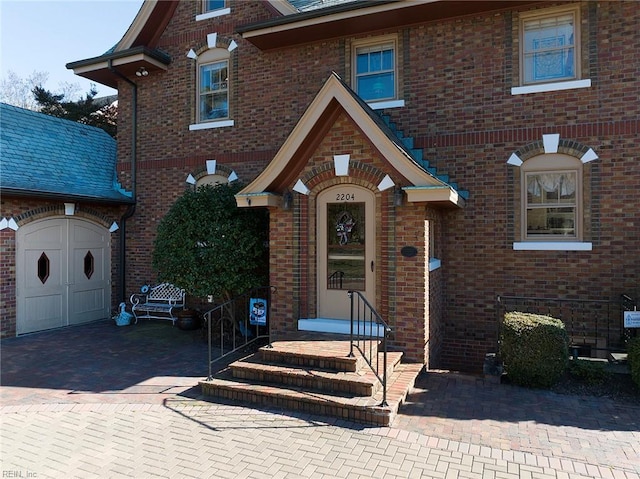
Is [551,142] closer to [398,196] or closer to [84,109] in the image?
[398,196]

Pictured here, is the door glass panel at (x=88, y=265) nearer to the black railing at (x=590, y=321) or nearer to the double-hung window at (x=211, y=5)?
the double-hung window at (x=211, y=5)

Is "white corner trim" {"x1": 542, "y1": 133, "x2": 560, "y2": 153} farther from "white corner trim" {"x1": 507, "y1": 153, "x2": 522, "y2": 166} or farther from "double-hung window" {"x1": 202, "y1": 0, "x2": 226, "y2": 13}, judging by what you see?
"double-hung window" {"x1": 202, "y1": 0, "x2": 226, "y2": 13}

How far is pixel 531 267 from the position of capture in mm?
7871

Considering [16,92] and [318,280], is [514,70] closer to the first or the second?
[318,280]

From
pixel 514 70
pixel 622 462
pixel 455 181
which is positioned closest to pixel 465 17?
pixel 514 70

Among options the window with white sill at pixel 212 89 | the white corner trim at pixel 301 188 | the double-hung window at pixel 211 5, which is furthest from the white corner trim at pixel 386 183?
the double-hung window at pixel 211 5

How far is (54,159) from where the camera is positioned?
10758 millimetres

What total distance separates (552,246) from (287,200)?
15.6ft

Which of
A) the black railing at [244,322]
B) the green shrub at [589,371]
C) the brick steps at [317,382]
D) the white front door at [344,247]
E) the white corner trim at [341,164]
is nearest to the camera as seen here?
the brick steps at [317,382]

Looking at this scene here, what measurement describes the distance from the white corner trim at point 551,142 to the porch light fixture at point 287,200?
15.1 ft

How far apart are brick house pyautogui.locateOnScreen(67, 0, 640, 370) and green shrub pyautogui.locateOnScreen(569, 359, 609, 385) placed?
5.05 ft

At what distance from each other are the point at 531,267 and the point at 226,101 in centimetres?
775

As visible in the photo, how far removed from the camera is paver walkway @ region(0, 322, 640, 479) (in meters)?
4.13

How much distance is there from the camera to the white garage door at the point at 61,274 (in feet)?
31.2
